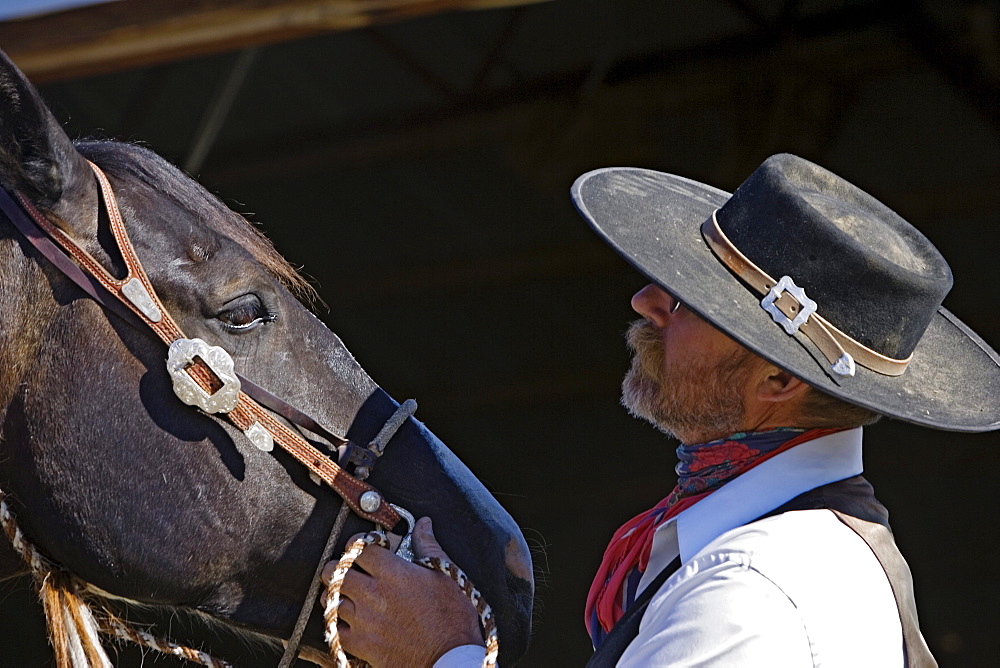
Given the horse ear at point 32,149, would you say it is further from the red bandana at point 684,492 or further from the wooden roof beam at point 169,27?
the wooden roof beam at point 169,27

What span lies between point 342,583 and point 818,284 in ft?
3.32

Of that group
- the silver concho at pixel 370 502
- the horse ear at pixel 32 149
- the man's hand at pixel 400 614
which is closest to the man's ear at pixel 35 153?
the horse ear at pixel 32 149

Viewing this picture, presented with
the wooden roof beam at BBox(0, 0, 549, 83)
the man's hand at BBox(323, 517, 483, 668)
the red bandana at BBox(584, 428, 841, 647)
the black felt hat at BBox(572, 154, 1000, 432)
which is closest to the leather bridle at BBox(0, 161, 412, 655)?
the man's hand at BBox(323, 517, 483, 668)

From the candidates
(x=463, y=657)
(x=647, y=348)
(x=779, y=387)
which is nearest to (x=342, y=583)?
(x=463, y=657)

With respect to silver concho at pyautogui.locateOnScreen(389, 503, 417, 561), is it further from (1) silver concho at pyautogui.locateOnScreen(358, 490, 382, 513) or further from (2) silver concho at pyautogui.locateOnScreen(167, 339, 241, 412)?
(2) silver concho at pyautogui.locateOnScreen(167, 339, 241, 412)

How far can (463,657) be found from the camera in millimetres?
1735

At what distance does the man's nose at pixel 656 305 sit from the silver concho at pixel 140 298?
92cm

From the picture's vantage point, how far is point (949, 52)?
5.35 metres

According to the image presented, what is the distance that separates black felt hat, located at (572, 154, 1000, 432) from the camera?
157cm

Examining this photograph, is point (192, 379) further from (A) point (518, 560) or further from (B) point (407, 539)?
(A) point (518, 560)

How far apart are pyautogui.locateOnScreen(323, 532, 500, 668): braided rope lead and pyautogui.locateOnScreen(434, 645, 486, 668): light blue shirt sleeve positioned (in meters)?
0.02

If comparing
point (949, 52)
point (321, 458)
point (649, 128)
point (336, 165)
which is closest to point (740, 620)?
point (321, 458)

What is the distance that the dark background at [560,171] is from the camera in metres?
5.59

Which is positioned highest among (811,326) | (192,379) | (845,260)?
(845,260)
